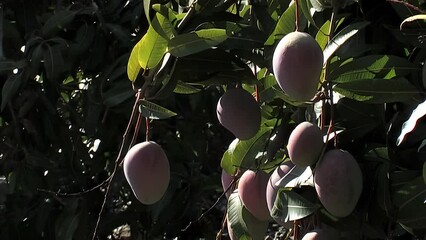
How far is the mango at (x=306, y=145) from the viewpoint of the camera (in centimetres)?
66

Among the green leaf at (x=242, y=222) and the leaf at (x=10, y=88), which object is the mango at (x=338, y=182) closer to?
the green leaf at (x=242, y=222)

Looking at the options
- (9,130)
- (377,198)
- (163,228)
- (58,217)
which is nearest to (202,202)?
(163,228)

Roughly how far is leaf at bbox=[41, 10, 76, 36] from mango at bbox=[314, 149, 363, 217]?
986mm

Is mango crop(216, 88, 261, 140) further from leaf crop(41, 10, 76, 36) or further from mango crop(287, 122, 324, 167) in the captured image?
leaf crop(41, 10, 76, 36)

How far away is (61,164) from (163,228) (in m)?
0.26

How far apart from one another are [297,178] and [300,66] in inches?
4.5

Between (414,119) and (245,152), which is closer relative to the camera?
(414,119)

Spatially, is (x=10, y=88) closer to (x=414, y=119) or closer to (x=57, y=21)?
(x=57, y=21)

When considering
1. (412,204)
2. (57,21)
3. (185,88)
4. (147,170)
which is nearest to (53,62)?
(57,21)

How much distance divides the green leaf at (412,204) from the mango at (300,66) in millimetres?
139

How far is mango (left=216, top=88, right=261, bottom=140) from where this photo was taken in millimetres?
737

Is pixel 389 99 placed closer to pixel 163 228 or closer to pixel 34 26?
pixel 163 228

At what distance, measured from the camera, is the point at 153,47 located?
734 mm

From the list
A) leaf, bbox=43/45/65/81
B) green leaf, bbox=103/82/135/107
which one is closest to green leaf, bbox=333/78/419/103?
green leaf, bbox=103/82/135/107
